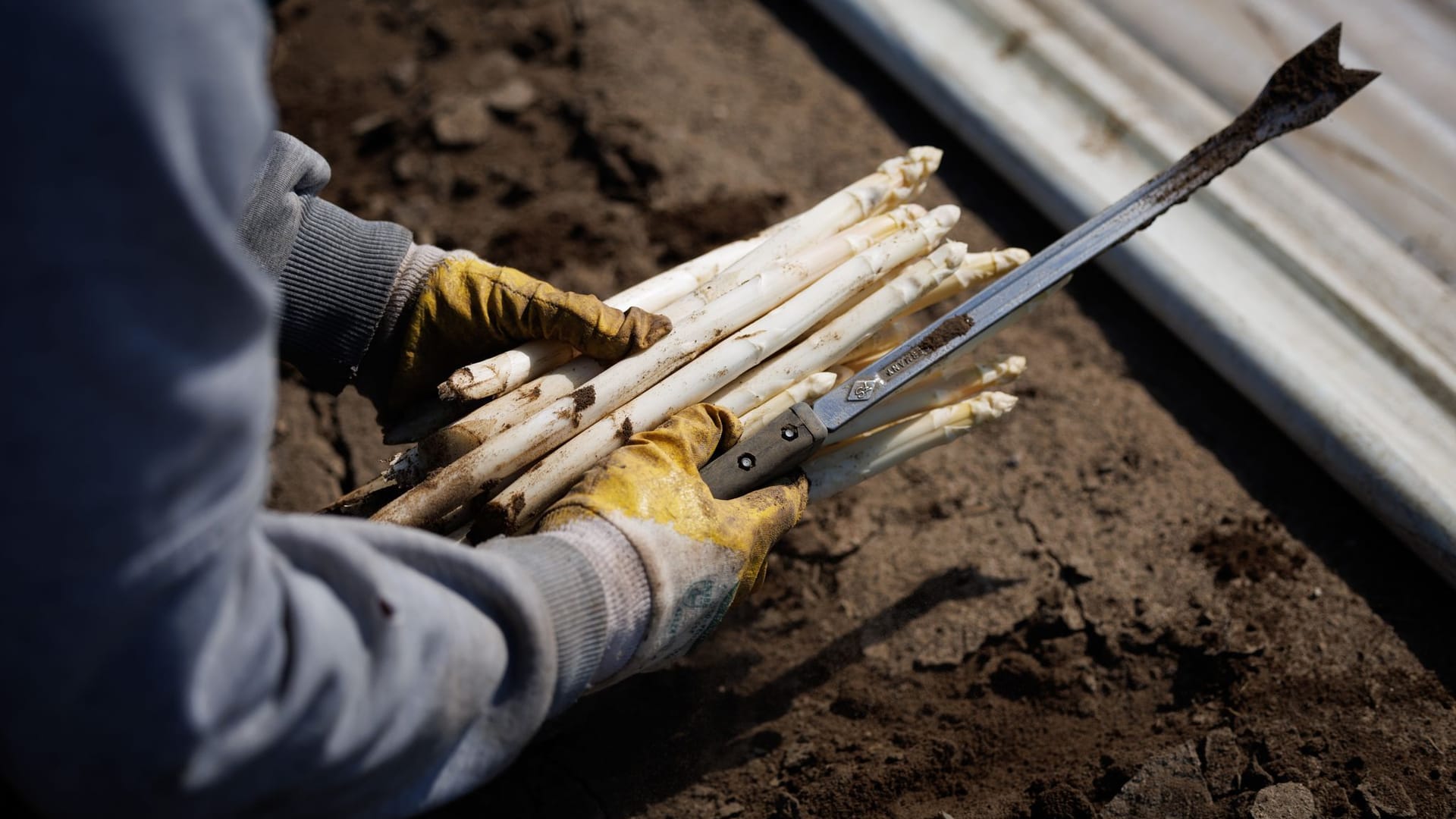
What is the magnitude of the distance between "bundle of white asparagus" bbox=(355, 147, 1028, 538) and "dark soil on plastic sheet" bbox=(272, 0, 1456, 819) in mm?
551

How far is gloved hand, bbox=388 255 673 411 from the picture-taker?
2.04m

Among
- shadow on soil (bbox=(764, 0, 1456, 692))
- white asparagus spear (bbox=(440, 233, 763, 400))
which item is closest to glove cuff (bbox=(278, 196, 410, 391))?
white asparagus spear (bbox=(440, 233, 763, 400))

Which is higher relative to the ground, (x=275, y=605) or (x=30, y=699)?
(x=275, y=605)

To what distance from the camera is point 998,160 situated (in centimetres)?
341

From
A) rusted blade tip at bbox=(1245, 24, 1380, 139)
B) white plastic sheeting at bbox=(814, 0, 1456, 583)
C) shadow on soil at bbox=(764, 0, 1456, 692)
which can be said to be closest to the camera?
rusted blade tip at bbox=(1245, 24, 1380, 139)

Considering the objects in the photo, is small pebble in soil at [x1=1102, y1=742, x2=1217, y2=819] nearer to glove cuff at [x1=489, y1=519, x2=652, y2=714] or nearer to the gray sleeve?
glove cuff at [x1=489, y1=519, x2=652, y2=714]

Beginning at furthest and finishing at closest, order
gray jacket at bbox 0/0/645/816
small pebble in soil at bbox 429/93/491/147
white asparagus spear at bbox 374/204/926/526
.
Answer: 1. small pebble in soil at bbox 429/93/491/147
2. white asparagus spear at bbox 374/204/926/526
3. gray jacket at bbox 0/0/645/816

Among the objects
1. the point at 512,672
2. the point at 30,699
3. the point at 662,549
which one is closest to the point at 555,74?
the point at 662,549

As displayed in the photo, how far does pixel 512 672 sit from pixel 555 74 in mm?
3033

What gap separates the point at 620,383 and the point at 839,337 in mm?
521

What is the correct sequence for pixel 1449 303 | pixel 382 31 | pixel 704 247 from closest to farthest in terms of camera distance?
pixel 1449 303 → pixel 704 247 → pixel 382 31

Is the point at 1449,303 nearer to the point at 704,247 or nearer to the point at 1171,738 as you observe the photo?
the point at 1171,738

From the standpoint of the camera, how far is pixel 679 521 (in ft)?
5.79

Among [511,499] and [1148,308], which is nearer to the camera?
[511,499]
